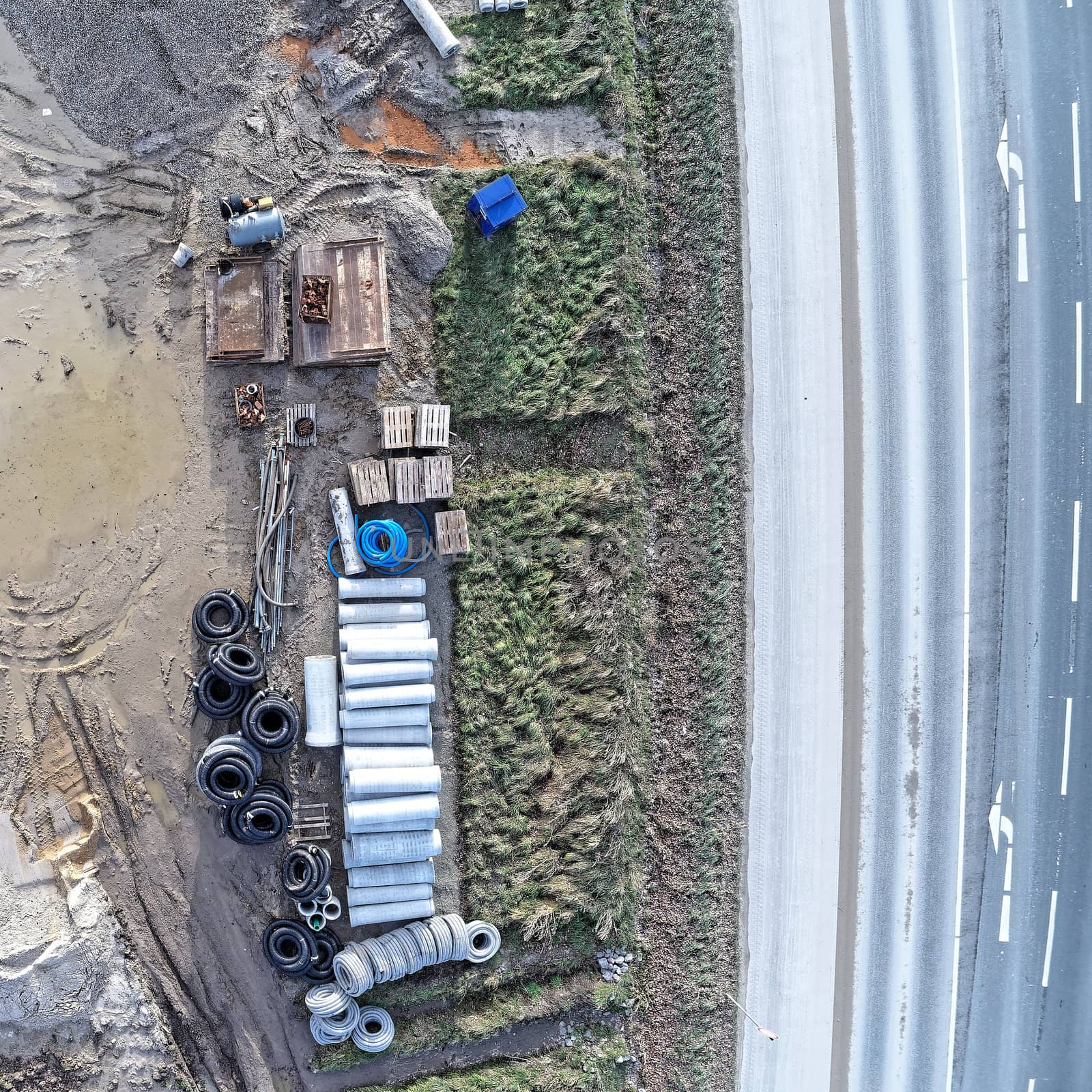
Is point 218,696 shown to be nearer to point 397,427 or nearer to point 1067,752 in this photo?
point 397,427

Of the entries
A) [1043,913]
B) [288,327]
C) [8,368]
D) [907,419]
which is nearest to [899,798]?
[1043,913]

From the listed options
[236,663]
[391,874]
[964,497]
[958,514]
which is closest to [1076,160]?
[964,497]

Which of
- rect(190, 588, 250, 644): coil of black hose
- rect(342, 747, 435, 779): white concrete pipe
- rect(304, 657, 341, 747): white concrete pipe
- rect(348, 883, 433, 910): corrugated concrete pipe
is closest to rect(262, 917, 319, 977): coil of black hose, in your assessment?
rect(348, 883, 433, 910): corrugated concrete pipe

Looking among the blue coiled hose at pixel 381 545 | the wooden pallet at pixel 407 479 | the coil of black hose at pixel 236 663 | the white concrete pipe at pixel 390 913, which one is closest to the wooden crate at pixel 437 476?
the wooden pallet at pixel 407 479

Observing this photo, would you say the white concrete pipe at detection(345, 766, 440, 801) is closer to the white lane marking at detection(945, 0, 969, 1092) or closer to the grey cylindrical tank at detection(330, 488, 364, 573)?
the grey cylindrical tank at detection(330, 488, 364, 573)

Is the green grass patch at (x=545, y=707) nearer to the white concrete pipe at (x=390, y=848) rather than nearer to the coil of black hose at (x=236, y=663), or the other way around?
the white concrete pipe at (x=390, y=848)

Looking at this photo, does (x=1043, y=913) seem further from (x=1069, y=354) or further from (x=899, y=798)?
(x=1069, y=354)
